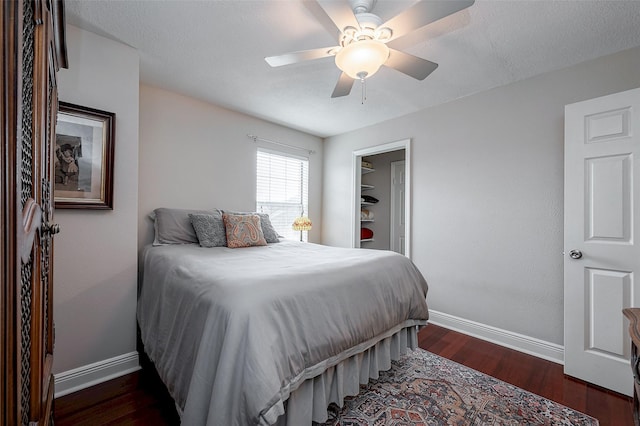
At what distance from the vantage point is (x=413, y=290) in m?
2.17

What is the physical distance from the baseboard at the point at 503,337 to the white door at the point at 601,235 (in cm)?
25

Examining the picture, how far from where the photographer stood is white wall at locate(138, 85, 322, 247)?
281 centimetres

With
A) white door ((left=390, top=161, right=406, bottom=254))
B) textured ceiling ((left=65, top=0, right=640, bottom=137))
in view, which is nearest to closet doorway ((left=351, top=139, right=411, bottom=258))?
white door ((left=390, top=161, right=406, bottom=254))

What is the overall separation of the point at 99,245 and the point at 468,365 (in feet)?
9.87

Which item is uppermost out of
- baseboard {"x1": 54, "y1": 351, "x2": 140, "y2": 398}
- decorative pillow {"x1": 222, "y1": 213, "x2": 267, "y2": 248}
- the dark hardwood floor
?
decorative pillow {"x1": 222, "y1": 213, "x2": 267, "y2": 248}

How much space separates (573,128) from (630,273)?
1.12 meters

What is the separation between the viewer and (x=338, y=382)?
5.36 ft

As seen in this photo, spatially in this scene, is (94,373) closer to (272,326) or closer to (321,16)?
(272,326)

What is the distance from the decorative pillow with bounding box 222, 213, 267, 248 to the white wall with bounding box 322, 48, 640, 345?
73.6 inches

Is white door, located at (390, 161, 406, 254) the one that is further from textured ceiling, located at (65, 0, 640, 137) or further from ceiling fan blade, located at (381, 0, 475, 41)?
ceiling fan blade, located at (381, 0, 475, 41)

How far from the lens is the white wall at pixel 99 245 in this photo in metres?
1.91

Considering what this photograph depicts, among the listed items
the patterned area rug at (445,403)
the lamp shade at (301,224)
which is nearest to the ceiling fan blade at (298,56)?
the patterned area rug at (445,403)

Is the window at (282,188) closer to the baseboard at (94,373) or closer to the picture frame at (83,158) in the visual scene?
the picture frame at (83,158)

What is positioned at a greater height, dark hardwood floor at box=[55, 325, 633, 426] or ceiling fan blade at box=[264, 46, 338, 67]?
ceiling fan blade at box=[264, 46, 338, 67]
